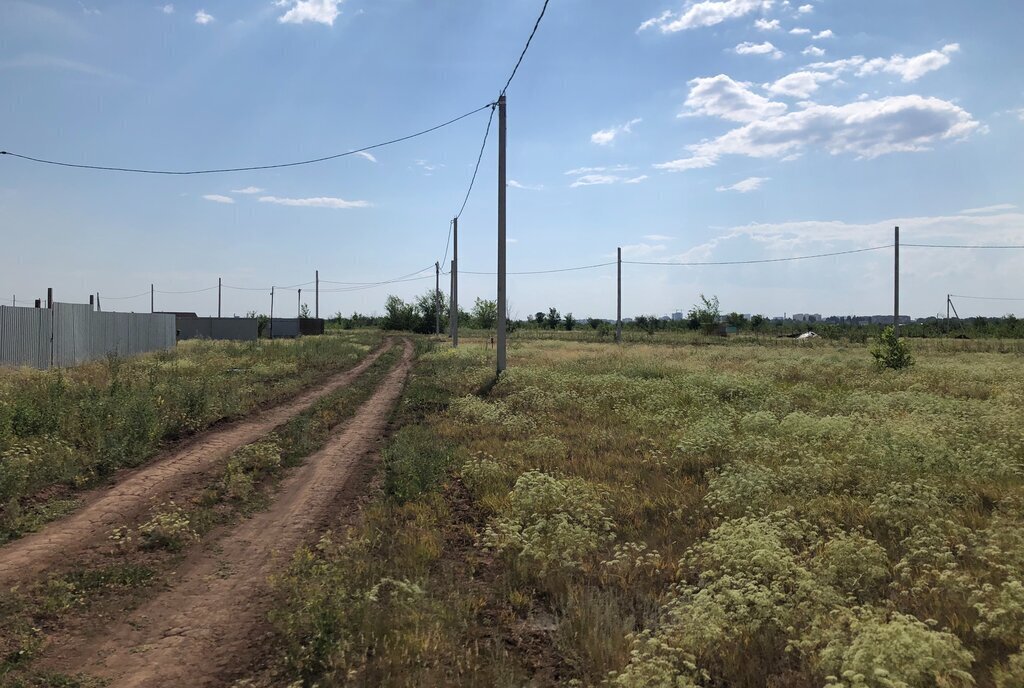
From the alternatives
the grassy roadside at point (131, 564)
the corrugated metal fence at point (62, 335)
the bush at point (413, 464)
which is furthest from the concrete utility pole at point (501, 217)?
the corrugated metal fence at point (62, 335)

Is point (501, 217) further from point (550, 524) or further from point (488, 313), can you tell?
point (488, 313)

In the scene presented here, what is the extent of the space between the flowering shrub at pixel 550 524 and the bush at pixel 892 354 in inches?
798

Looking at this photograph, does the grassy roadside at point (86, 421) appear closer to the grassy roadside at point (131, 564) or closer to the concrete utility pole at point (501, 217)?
the grassy roadside at point (131, 564)

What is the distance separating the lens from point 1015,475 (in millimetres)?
6918

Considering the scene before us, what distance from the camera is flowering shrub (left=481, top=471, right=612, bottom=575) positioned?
5.30 meters

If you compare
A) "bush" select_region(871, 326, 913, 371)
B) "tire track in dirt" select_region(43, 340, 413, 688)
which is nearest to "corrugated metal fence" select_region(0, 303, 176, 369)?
"tire track in dirt" select_region(43, 340, 413, 688)

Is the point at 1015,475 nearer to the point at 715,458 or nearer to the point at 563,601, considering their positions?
the point at 715,458

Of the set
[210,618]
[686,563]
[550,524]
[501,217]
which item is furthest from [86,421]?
[501,217]

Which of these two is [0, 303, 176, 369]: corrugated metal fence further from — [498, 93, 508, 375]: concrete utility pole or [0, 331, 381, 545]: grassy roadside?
[498, 93, 508, 375]: concrete utility pole

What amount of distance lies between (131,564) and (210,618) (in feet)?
A: 4.96

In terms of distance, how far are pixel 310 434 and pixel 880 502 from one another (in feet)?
30.2

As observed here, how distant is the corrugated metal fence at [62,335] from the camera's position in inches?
693

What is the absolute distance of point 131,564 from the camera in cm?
513

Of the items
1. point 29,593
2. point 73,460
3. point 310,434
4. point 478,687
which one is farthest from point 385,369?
point 478,687
